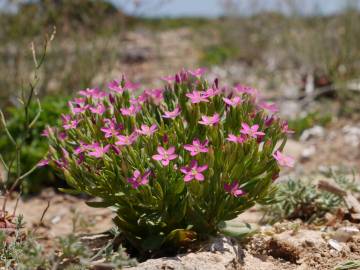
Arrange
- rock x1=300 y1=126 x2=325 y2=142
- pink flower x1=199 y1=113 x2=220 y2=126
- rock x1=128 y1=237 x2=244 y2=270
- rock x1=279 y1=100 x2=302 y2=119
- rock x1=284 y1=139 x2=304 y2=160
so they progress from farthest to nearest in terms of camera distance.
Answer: rock x1=279 y1=100 x2=302 y2=119, rock x1=300 y1=126 x2=325 y2=142, rock x1=284 y1=139 x2=304 y2=160, pink flower x1=199 y1=113 x2=220 y2=126, rock x1=128 y1=237 x2=244 y2=270

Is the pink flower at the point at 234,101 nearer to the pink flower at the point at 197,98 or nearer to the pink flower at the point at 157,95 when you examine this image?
the pink flower at the point at 197,98

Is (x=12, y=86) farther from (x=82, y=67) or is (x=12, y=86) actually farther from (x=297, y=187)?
(x=297, y=187)

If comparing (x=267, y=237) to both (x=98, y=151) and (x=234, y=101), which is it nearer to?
(x=234, y=101)

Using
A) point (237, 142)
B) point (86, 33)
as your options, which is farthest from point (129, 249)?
point (86, 33)

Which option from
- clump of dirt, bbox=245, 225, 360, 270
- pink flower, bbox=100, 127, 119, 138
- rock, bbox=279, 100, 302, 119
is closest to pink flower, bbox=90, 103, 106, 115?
pink flower, bbox=100, 127, 119, 138

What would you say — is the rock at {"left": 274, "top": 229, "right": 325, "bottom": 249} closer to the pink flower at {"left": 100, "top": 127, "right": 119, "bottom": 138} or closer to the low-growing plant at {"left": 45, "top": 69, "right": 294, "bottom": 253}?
the low-growing plant at {"left": 45, "top": 69, "right": 294, "bottom": 253}

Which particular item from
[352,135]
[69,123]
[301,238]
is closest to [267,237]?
[301,238]
